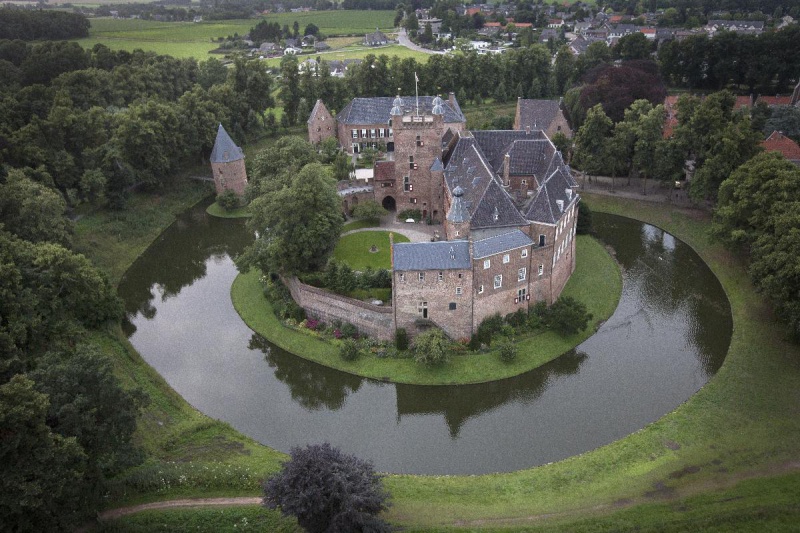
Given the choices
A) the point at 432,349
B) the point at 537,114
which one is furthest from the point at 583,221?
the point at 432,349

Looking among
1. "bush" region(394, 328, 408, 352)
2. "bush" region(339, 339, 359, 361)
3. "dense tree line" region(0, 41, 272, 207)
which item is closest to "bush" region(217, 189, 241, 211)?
"dense tree line" region(0, 41, 272, 207)

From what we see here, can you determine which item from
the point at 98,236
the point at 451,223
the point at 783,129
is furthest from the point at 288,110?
the point at 783,129

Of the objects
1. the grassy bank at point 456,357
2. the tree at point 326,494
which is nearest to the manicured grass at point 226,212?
the grassy bank at point 456,357

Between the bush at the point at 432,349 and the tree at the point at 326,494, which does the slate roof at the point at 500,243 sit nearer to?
the bush at the point at 432,349

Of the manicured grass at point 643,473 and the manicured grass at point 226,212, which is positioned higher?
the manicured grass at point 226,212

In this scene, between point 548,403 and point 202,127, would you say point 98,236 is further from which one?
point 548,403

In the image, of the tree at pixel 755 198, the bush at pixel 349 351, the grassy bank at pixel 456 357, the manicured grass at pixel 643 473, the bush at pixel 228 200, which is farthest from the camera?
the bush at pixel 228 200

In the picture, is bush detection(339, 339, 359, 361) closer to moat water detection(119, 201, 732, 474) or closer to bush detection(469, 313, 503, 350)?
moat water detection(119, 201, 732, 474)
